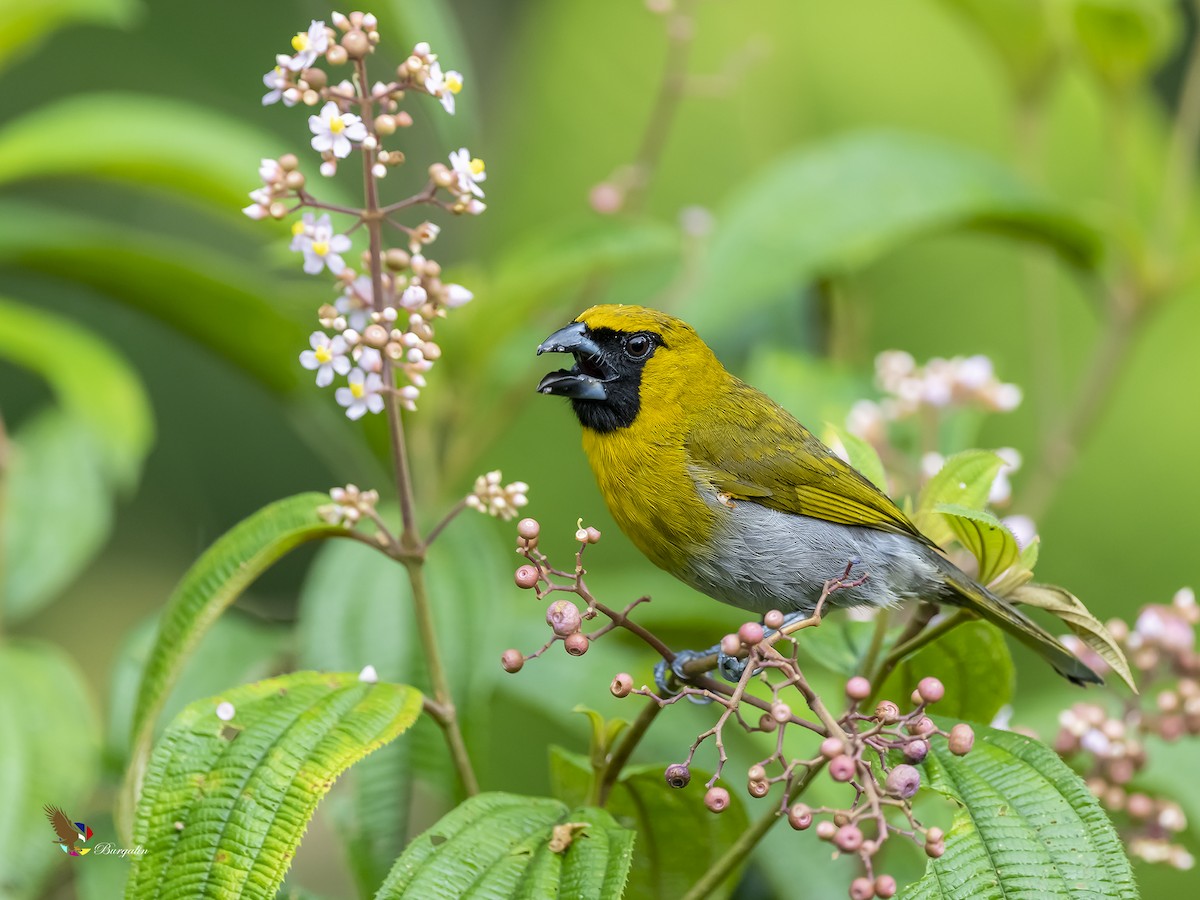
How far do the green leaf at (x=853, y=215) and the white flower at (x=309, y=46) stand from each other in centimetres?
116

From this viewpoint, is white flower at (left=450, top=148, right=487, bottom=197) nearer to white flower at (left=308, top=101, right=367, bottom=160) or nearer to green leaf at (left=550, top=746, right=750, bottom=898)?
white flower at (left=308, top=101, right=367, bottom=160)

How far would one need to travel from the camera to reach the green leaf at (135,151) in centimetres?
234

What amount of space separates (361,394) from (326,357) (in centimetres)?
5

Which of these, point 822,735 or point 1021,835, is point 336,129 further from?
point 1021,835

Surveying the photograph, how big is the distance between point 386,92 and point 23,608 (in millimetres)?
1424

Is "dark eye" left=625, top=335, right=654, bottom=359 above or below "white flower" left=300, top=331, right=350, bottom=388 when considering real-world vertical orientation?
below

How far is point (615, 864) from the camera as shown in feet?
3.91

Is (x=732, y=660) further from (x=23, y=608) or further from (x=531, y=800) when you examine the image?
(x=23, y=608)

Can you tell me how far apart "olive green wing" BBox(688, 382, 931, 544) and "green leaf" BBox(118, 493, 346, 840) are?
24.9 inches

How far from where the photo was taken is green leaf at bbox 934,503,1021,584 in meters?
1.23

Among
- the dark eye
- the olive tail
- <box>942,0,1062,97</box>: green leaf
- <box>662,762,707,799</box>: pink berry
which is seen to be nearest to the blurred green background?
<box>942,0,1062,97</box>: green leaf

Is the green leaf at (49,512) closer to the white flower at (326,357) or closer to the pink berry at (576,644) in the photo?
the white flower at (326,357)

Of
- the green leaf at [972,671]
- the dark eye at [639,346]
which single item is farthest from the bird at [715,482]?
the green leaf at [972,671]

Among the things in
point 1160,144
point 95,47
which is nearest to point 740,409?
point 1160,144
